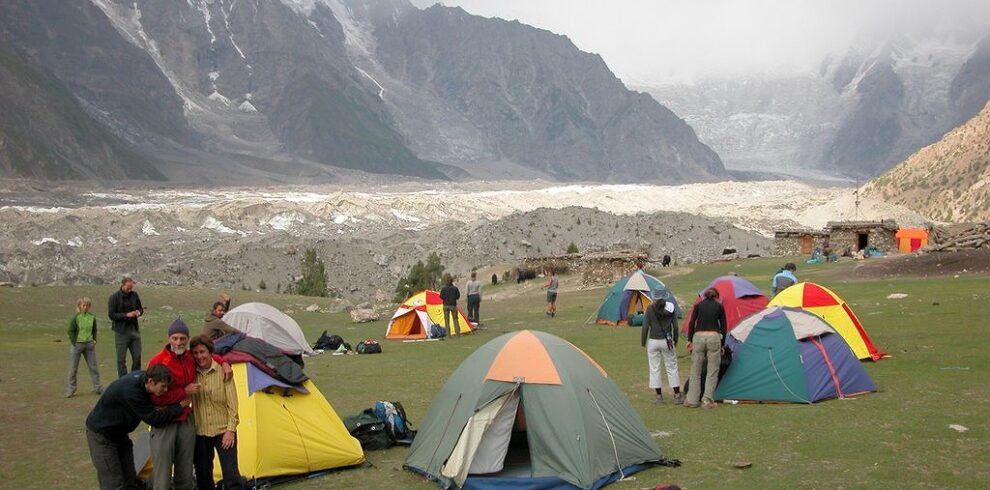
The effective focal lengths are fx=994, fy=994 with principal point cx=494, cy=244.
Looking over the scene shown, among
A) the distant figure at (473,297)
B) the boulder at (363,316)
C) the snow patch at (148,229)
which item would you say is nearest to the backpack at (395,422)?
the distant figure at (473,297)

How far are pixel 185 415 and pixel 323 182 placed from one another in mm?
169161

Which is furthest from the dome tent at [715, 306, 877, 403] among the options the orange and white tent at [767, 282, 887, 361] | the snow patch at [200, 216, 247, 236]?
the snow patch at [200, 216, 247, 236]

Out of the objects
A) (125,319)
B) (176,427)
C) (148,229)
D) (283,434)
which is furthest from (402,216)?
(176,427)

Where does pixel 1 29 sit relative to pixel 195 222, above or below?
above

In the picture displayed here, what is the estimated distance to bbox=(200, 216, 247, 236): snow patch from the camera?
88.3 m

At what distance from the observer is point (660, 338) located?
44.1 ft

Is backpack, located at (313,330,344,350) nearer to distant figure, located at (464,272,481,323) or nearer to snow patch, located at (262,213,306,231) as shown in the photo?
distant figure, located at (464,272,481,323)

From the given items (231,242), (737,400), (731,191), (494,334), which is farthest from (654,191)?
(737,400)

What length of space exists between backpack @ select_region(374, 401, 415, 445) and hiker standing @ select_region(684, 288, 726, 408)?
3.94 m

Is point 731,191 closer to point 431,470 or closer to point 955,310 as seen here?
point 955,310

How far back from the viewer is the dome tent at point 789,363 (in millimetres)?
13531

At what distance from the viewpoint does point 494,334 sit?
26.1 m

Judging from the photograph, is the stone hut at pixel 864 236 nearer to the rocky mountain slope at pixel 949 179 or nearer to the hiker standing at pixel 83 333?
the rocky mountain slope at pixel 949 179

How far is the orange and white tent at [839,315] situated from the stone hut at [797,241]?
118ft
